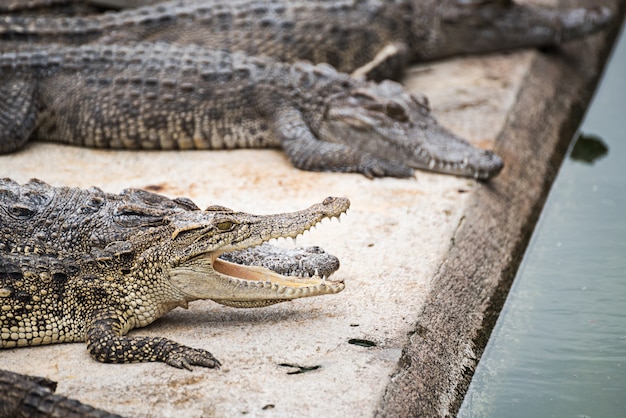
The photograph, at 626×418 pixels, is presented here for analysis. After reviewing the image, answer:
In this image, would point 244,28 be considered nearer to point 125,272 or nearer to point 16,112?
point 16,112

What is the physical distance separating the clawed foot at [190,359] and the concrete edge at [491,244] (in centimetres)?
80

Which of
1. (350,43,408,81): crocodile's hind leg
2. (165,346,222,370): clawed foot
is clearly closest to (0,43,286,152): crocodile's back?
(350,43,408,81): crocodile's hind leg

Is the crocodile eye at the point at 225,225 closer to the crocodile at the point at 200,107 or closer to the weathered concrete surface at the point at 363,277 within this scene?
the weathered concrete surface at the point at 363,277

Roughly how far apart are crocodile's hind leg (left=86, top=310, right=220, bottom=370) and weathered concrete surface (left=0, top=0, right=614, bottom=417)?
55 millimetres

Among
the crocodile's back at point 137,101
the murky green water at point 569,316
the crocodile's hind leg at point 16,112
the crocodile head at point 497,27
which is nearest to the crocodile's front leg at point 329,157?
the crocodile's back at point 137,101

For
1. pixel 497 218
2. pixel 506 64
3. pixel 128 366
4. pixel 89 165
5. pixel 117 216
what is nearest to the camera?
pixel 128 366

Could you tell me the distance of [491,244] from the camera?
589cm

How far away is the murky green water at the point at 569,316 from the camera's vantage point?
15.4 feet

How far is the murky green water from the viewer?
4699 mm

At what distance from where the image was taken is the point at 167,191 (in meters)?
6.15

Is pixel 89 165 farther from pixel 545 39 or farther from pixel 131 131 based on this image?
pixel 545 39

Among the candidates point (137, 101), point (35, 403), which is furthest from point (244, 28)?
point (35, 403)

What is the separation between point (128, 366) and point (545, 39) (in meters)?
6.63

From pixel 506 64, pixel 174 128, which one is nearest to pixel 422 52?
pixel 506 64
